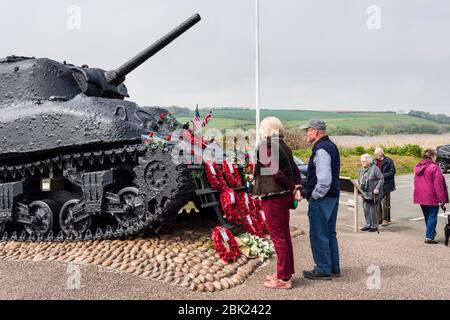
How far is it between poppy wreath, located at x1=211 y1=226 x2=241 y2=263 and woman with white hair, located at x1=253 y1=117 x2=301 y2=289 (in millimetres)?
1268

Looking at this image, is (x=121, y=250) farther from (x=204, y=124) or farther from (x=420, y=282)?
(x=420, y=282)

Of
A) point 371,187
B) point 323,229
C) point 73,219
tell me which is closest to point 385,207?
point 371,187

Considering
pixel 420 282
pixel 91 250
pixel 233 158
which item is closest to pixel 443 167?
pixel 233 158

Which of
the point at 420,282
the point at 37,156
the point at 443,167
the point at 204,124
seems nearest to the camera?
the point at 420,282

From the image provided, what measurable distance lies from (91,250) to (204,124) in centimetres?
325

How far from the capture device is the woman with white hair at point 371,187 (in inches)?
402

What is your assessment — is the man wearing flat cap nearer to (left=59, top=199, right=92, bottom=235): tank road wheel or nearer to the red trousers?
the red trousers

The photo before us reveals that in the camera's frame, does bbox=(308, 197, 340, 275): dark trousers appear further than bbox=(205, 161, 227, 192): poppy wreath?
No

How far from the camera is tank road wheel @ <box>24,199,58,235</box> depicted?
27.0 feet

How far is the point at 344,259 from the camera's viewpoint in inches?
294

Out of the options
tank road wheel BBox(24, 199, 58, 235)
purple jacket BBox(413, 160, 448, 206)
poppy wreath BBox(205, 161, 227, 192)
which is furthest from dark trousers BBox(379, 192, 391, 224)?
tank road wheel BBox(24, 199, 58, 235)

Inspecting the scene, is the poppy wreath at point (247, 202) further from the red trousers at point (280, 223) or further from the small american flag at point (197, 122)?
the red trousers at point (280, 223)

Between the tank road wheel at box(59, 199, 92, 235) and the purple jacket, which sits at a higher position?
the purple jacket

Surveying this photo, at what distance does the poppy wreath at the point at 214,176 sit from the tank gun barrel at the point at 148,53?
3.16 meters
